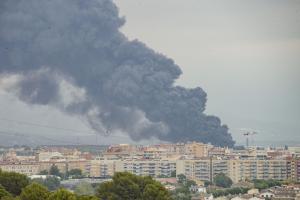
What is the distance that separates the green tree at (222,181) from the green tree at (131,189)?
22.0 metres

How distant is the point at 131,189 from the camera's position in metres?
34.8

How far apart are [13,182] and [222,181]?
2546 cm

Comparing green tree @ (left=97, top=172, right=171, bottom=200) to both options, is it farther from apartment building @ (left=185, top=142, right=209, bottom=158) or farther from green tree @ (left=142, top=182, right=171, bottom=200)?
apartment building @ (left=185, top=142, right=209, bottom=158)

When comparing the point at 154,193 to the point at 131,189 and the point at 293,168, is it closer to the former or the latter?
the point at 131,189

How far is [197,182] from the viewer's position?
196 ft

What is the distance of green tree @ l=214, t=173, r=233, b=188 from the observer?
58.0 metres

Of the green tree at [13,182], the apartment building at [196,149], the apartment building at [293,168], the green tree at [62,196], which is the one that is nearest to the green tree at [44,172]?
the apartment building at [196,149]

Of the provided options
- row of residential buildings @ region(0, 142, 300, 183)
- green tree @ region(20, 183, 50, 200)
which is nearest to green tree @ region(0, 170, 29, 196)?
green tree @ region(20, 183, 50, 200)

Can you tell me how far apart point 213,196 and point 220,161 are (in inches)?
852

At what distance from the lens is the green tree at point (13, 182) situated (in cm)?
3452

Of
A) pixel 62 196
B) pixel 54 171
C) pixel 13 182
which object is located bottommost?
pixel 62 196

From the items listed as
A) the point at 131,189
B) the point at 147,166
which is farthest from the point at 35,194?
the point at 147,166

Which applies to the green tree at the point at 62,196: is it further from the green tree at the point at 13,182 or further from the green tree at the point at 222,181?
the green tree at the point at 222,181

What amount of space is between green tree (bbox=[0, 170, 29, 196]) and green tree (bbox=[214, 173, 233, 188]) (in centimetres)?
2265
